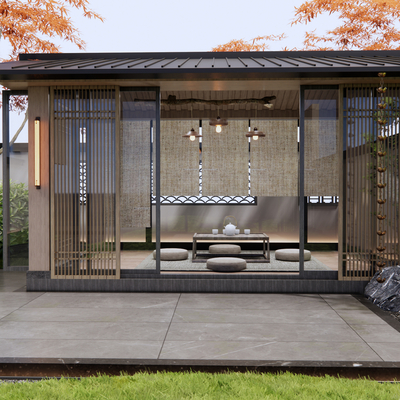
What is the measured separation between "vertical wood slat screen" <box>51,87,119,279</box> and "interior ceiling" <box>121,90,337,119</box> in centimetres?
39

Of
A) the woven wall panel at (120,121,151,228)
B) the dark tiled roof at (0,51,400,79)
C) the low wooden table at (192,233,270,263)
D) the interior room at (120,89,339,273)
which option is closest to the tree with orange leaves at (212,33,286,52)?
the interior room at (120,89,339,273)

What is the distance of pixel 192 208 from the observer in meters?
9.52

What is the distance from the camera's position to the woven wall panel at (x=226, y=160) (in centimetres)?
878

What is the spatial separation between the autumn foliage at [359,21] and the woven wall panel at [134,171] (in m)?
7.25

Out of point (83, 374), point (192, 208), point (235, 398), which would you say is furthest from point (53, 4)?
point (235, 398)

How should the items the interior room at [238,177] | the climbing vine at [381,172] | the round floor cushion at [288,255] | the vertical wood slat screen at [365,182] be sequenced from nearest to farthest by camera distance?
1. the climbing vine at [381,172]
2. the vertical wood slat screen at [365,182]
3. the round floor cushion at [288,255]
4. the interior room at [238,177]

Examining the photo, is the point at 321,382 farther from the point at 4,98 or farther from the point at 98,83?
the point at 4,98

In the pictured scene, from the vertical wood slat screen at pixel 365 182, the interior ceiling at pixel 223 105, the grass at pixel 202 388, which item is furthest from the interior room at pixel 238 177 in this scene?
the grass at pixel 202 388

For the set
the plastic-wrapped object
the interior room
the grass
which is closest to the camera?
the grass

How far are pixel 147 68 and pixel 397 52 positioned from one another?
357 centimetres

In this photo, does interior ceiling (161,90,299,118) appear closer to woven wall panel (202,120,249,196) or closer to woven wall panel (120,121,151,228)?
woven wall panel (202,120,249,196)

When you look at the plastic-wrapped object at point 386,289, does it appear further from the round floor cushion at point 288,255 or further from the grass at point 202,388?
the round floor cushion at point 288,255

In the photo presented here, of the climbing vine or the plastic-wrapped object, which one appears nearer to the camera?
the plastic-wrapped object

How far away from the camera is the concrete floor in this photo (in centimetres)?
323
